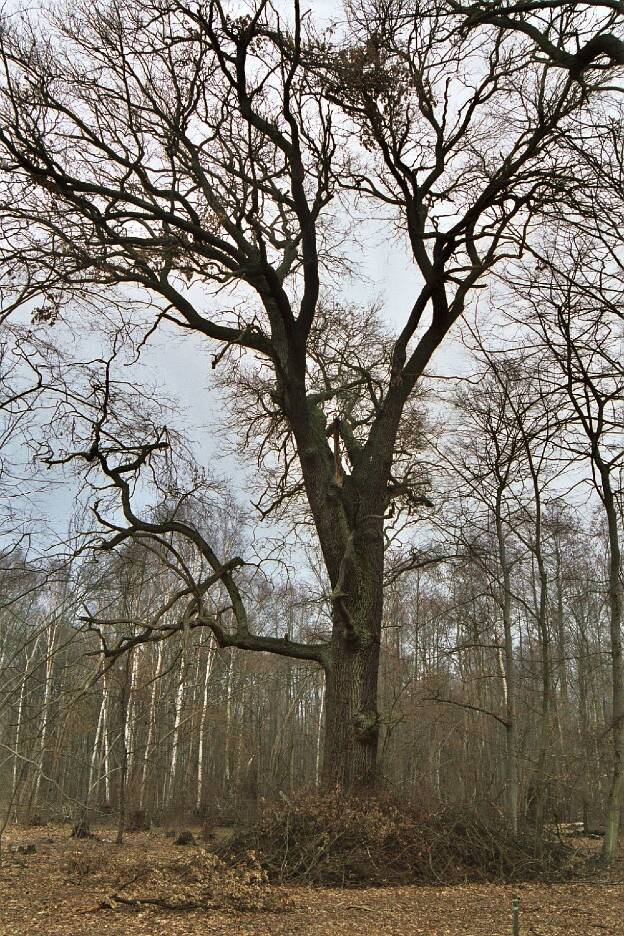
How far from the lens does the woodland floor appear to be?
5844mm

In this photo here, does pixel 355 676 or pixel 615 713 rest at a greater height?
pixel 355 676

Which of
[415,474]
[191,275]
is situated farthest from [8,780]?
[191,275]

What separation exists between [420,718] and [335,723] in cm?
1791

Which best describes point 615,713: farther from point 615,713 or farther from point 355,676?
point 355,676

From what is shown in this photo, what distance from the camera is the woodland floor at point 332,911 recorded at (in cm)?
584

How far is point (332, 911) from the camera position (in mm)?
6594

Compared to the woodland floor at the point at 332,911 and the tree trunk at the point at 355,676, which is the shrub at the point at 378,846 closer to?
the woodland floor at the point at 332,911

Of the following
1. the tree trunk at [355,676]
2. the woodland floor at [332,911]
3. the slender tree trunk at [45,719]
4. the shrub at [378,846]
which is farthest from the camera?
the tree trunk at [355,676]

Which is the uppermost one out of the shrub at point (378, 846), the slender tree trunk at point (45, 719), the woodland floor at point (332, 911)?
the slender tree trunk at point (45, 719)

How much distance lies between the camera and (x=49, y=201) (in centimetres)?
842

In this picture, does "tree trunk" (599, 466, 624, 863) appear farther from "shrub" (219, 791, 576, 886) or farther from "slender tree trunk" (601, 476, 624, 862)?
"shrub" (219, 791, 576, 886)

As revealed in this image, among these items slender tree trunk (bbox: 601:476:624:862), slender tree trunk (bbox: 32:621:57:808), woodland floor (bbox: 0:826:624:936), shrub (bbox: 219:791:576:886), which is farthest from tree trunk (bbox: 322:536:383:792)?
slender tree trunk (bbox: 32:621:57:808)

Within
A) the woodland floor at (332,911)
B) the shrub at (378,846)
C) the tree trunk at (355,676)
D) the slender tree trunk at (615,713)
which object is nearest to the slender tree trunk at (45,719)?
the woodland floor at (332,911)

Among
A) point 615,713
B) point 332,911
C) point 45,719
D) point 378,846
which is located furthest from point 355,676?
point 45,719
